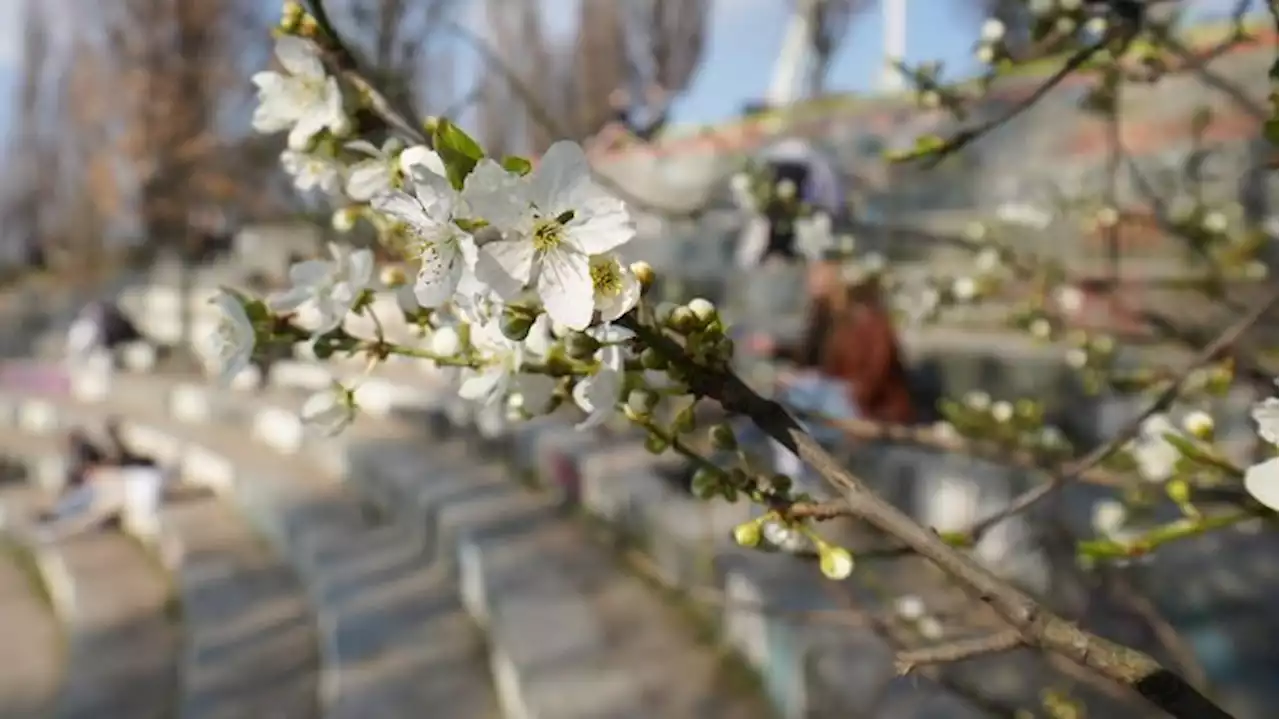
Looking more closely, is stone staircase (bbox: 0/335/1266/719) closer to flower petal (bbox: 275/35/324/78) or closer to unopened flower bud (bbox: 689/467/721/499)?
unopened flower bud (bbox: 689/467/721/499)

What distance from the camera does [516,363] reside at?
0.71 metres

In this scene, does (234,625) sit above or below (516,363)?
below

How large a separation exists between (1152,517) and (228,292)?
1.79 metres

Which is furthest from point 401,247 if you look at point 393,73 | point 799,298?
point 799,298

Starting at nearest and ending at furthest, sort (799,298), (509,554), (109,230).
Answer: (509,554)
(799,298)
(109,230)

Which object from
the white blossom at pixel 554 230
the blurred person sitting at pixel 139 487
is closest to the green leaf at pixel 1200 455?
the white blossom at pixel 554 230

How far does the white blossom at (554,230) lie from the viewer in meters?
0.57

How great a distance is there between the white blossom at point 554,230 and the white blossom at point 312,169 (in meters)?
0.33

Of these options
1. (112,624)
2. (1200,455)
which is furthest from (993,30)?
(112,624)

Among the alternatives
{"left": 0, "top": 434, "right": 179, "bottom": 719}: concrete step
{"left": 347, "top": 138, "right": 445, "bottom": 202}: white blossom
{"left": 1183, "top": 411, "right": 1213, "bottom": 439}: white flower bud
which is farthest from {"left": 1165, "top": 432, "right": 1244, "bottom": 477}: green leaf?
{"left": 0, "top": 434, "right": 179, "bottom": 719}: concrete step

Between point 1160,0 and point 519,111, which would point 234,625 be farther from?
point 519,111

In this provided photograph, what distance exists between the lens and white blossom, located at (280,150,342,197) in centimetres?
85

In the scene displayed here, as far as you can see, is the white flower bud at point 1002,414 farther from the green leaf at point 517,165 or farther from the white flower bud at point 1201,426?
the green leaf at point 517,165

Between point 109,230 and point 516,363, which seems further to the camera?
point 109,230
